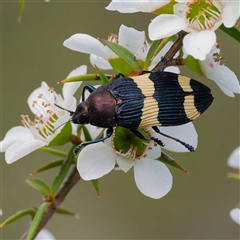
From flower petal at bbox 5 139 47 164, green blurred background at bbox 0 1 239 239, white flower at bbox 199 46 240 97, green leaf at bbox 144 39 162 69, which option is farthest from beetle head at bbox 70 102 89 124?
green blurred background at bbox 0 1 239 239

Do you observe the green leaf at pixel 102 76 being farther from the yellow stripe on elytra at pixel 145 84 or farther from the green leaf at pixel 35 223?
the green leaf at pixel 35 223

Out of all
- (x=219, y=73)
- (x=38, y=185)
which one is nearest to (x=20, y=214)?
(x=38, y=185)

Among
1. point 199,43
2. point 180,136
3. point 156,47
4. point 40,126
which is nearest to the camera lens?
point 199,43

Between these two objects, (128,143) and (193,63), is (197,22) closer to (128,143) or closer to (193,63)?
(193,63)

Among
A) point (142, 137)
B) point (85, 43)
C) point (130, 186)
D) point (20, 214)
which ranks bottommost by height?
point (130, 186)

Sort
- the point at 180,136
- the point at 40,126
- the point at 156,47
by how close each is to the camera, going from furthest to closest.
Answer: the point at 40,126, the point at 180,136, the point at 156,47

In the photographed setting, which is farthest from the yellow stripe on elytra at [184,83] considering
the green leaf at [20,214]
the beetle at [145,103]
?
the green leaf at [20,214]

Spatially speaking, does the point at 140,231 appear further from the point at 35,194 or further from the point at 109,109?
the point at 109,109
